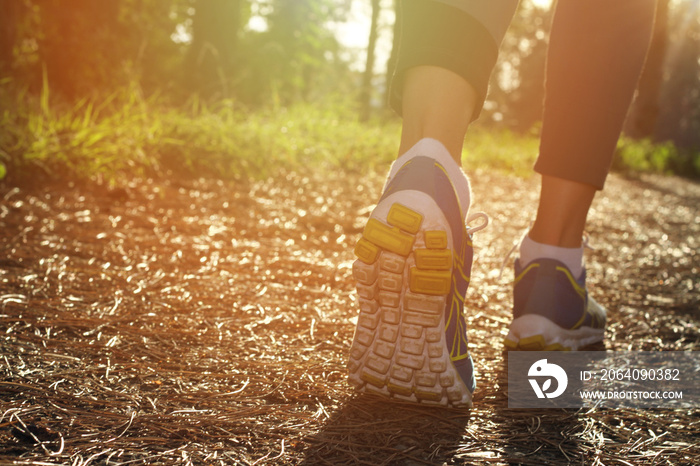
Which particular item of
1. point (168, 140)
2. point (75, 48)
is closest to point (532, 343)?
point (168, 140)

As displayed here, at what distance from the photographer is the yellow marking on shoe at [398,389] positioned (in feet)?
3.27

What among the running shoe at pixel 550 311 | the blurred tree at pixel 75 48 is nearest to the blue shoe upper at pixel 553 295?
the running shoe at pixel 550 311

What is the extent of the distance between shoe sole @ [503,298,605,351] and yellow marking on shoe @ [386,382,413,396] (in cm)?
43

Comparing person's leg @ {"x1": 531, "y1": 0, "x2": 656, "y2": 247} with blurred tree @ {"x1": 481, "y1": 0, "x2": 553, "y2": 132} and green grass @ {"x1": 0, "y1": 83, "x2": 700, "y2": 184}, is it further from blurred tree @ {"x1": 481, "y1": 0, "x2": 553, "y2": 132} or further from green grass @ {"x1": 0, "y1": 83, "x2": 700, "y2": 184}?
blurred tree @ {"x1": 481, "y1": 0, "x2": 553, "y2": 132}

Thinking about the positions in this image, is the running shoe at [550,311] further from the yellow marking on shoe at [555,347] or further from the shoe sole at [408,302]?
the shoe sole at [408,302]

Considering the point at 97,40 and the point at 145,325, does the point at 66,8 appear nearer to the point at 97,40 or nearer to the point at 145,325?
the point at 97,40

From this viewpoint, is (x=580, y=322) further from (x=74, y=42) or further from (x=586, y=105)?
(x=74, y=42)

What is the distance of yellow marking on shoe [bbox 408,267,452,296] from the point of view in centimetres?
98

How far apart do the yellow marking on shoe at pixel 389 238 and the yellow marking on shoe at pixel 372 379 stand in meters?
0.20

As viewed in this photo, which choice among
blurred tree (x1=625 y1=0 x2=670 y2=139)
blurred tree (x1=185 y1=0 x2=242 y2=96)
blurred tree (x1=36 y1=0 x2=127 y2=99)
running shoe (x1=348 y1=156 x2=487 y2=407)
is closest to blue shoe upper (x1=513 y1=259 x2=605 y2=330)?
running shoe (x1=348 y1=156 x2=487 y2=407)

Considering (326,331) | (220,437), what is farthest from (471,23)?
(220,437)

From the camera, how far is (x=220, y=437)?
852 mm

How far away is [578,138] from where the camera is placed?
1.44 meters

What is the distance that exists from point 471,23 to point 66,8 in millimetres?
4235
